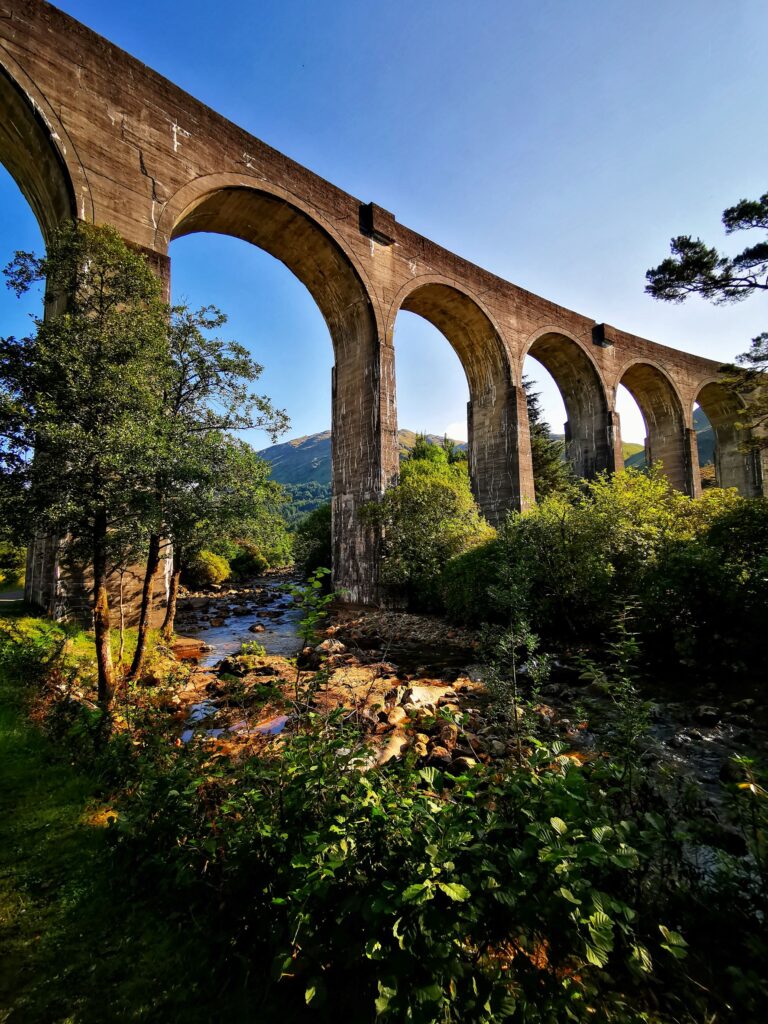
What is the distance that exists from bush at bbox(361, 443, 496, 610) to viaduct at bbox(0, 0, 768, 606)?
0.58 metres

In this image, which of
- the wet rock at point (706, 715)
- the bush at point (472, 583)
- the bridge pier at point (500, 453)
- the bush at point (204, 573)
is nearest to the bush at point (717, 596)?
the wet rock at point (706, 715)

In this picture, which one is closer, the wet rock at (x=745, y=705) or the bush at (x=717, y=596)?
the wet rock at (x=745, y=705)

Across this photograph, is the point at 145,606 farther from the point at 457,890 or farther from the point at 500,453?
the point at 500,453

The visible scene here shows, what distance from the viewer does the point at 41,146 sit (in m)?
8.76

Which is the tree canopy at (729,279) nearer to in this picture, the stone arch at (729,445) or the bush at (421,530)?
the bush at (421,530)

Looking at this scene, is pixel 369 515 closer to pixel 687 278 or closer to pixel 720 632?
pixel 720 632

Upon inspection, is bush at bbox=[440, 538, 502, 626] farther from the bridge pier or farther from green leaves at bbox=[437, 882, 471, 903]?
green leaves at bbox=[437, 882, 471, 903]

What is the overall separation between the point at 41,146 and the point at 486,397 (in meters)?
14.5

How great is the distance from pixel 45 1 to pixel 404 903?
14952 mm

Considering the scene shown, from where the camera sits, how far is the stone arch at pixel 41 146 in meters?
8.34

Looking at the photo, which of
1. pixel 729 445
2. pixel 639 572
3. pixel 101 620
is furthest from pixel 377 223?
pixel 729 445

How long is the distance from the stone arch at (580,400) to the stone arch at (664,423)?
13.4 feet

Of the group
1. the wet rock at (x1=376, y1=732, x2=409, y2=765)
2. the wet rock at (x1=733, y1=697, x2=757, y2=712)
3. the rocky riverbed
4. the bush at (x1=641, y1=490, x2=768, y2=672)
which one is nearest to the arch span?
the rocky riverbed

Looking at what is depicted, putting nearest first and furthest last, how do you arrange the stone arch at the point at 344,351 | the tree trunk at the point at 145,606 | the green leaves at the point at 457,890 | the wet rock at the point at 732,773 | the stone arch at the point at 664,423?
the green leaves at the point at 457,890
the wet rock at the point at 732,773
the tree trunk at the point at 145,606
the stone arch at the point at 344,351
the stone arch at the point at 664,423
